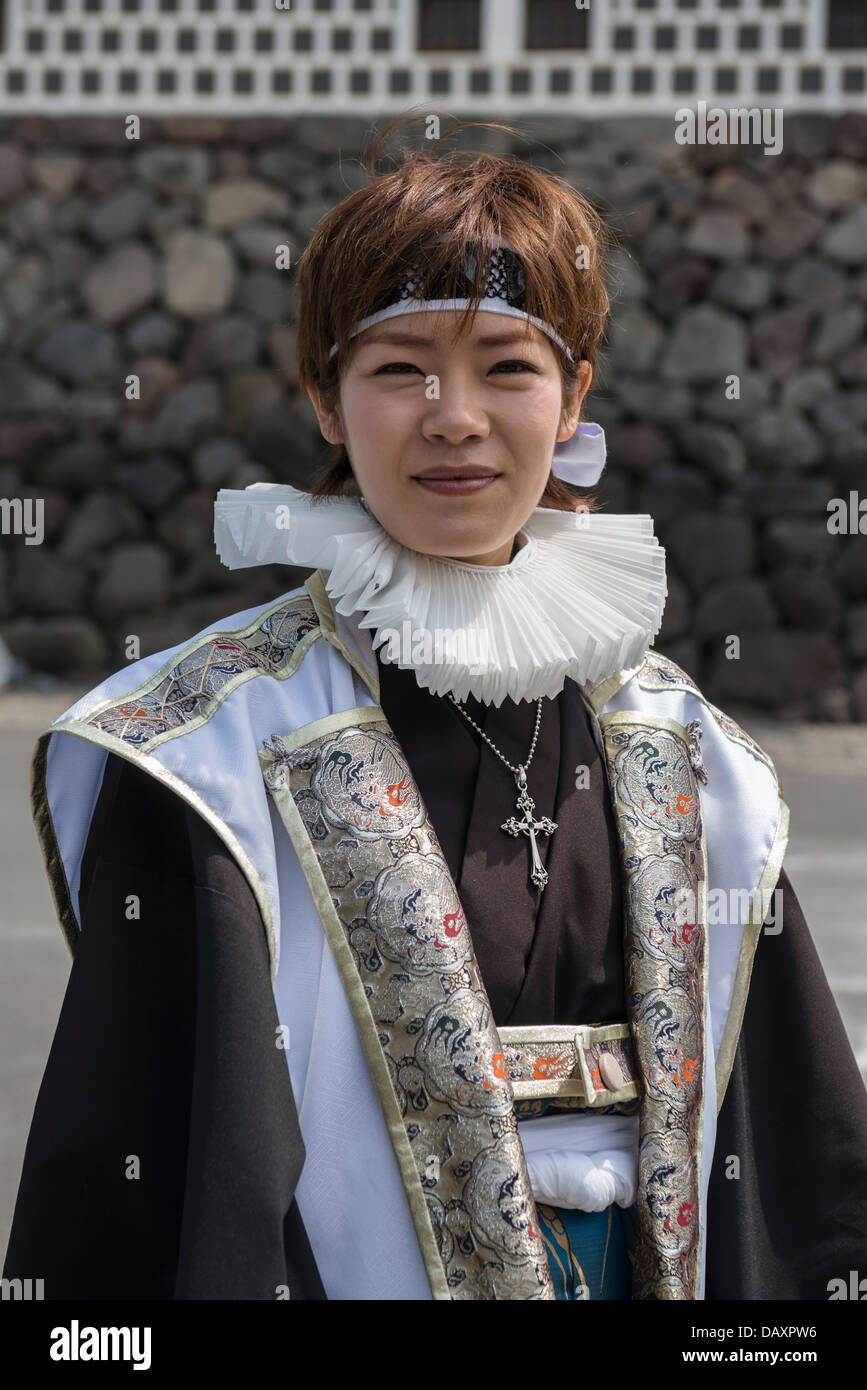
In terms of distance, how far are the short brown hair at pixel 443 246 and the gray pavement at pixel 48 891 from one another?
2.18 metres

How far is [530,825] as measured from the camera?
160 cm

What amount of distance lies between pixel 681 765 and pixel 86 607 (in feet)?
28.4

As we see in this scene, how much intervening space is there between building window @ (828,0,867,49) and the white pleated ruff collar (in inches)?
323

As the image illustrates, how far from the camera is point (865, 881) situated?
5918 millimetres

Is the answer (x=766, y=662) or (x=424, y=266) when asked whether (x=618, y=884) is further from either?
(x=766, y=662)

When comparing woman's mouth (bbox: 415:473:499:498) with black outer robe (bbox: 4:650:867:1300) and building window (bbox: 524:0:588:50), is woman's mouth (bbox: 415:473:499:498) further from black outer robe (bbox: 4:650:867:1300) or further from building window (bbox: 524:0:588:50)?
building window (bbox: 524:0:588:50)

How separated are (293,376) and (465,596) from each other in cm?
762

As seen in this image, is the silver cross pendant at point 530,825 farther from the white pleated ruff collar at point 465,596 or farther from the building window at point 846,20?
the building window at point 846,20

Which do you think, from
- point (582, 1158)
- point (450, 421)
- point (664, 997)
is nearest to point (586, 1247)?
point (582, 1158)

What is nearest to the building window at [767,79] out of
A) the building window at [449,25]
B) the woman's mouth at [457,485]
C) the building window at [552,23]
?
the building window at [552,23]

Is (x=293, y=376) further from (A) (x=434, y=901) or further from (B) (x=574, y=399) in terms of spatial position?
(A) (x=434, y=901)

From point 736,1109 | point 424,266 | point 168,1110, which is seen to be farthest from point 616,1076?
point 424,266

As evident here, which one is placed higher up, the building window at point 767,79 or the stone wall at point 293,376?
the building window at point 767,79

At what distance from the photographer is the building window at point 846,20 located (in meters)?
8.84
